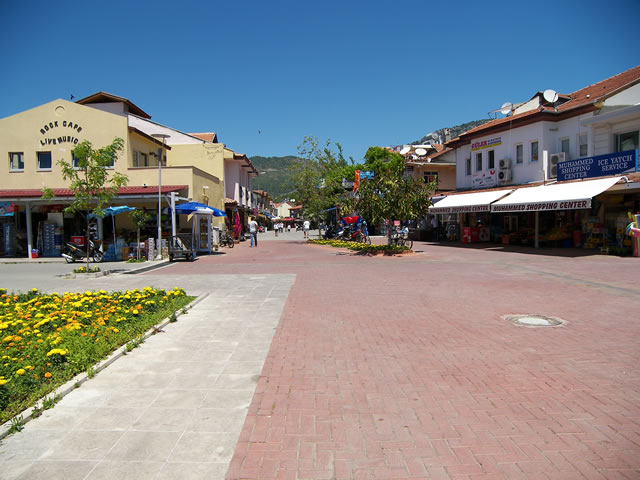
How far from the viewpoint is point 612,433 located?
137 inches

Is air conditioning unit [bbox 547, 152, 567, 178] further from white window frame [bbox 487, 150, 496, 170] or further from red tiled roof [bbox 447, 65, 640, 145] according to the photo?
white window frame [bbox 487, 150, 496, 170]

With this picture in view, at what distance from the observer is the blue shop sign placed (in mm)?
17484

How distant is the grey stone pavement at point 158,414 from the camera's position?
122 inches

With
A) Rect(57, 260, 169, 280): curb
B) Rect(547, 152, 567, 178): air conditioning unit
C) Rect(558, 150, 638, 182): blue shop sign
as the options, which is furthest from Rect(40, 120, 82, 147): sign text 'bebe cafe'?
Rect(558, 150, 638, 182): blue shop sign

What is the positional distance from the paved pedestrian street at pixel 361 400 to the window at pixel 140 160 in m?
19.8

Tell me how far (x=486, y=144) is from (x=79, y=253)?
22.9m

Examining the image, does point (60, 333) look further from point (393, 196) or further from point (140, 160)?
point (140, 160)

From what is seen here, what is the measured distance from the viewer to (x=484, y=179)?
87.4 ft

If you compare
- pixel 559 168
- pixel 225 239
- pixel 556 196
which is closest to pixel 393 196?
pixel 556 196

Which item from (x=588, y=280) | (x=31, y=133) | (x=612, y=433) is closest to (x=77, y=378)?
(x=612, y=433)

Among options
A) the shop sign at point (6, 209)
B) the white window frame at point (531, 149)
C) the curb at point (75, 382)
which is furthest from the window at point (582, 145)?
the shop sign at point (6, 209)

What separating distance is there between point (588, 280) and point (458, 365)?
8.41 meters

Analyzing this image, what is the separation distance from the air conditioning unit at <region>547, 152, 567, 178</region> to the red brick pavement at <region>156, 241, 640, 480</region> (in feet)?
46.8

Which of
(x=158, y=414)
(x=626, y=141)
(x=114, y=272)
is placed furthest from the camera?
(x=626, y=141)
